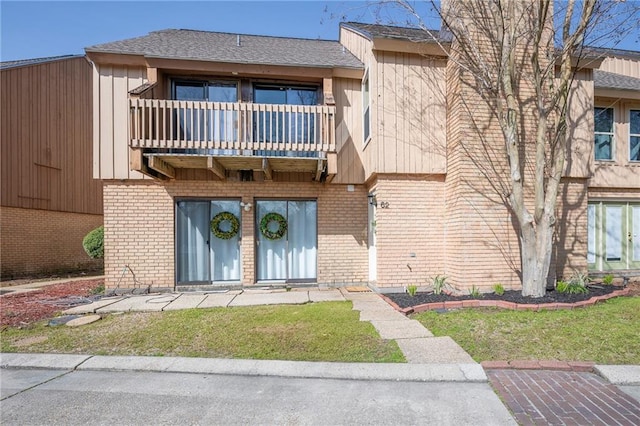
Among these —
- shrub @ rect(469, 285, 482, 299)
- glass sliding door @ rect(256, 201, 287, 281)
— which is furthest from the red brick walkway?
glass sliding door @ rect(256, 201, 287, 281)

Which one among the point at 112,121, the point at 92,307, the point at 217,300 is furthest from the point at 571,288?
the point at 112,121

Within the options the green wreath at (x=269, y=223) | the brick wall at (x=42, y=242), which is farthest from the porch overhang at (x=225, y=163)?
the brick wall at (x=42, y=242)

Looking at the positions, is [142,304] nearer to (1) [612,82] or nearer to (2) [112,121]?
(2) [112,121]

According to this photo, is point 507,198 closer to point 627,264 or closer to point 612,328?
point 612,328

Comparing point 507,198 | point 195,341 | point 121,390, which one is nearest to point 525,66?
point 507,198

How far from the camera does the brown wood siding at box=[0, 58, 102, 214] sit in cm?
1208

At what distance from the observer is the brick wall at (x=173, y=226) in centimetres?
813

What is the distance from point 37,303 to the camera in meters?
7.43

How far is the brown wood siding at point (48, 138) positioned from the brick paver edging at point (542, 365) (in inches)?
643

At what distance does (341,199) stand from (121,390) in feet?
21.2

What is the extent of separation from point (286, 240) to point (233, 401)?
5761mm

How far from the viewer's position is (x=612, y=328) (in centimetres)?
488

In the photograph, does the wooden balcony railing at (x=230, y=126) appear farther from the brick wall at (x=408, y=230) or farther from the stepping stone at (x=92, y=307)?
the stepping stone at (x=92, y=307)

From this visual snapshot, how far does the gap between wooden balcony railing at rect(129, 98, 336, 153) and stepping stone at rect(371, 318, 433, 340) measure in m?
4.10
